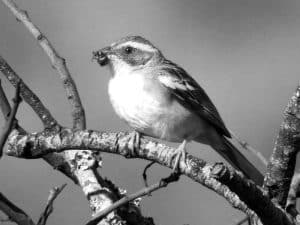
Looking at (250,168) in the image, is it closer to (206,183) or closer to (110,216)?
(110,216)

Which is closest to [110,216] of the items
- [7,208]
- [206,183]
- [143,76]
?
[206,183]

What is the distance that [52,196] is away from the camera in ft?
6.63

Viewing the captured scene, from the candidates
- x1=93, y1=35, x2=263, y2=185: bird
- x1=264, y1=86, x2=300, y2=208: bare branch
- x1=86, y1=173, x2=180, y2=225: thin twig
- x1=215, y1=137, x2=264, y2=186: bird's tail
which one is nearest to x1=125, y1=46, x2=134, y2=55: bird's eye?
x1=93, y1=35, x2=263, y2=185: bird

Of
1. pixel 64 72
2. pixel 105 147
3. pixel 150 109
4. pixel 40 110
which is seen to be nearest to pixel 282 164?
pixel 105 147

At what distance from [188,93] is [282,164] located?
194 cm

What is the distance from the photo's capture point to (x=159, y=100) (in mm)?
4078

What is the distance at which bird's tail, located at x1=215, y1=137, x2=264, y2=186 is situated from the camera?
14.4 ft

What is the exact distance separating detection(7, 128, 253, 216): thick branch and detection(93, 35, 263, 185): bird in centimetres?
119

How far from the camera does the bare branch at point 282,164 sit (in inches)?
99.2

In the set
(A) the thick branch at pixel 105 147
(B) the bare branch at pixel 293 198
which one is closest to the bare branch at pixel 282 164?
(B) the bare branch at pixel 293 198

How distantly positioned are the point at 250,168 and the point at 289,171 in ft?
5.83

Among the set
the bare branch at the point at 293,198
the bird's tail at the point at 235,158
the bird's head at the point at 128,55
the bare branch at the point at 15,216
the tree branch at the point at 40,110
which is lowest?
the bare branch at the point at 293,198

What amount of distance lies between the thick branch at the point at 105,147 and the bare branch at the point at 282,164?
192 millimetres

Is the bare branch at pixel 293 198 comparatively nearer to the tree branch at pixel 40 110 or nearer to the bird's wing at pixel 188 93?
the tree branch at pixel 40 110
